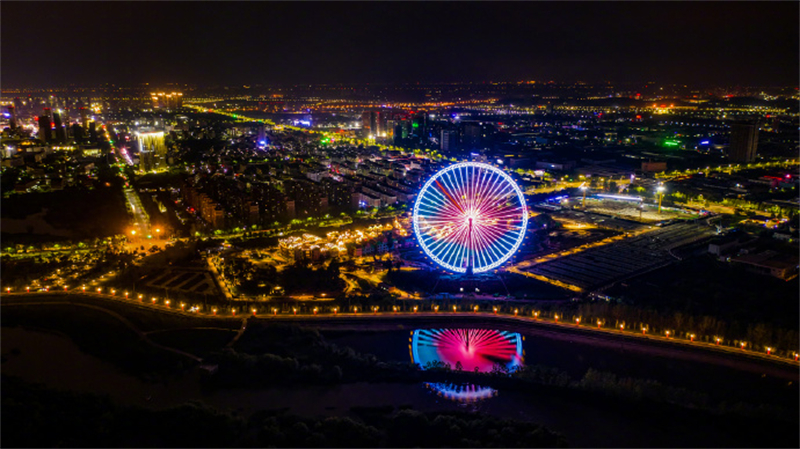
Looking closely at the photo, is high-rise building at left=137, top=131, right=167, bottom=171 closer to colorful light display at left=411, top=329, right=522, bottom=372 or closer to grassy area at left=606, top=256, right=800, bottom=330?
colorful light display at left=411, top=329, right=522, bottom=372

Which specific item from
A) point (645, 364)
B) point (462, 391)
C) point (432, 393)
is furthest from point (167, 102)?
point (645, 364)

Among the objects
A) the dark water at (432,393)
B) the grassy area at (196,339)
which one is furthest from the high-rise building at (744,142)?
the grassy area at (196,339)

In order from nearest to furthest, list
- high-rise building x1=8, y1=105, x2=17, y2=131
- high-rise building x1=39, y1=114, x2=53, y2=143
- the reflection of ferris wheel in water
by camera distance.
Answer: the reflection of ferris wheel in water < high-rise building x1=39, y1=114, x2=53, y2=143 < high-rise building x1=8, y1=105, x2=17, y2=131

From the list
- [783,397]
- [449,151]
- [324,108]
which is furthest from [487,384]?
[324,108]

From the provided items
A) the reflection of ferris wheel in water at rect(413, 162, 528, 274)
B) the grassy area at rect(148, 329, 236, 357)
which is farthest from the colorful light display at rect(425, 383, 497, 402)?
the grassy area at rect(148, 329, 236, 357)

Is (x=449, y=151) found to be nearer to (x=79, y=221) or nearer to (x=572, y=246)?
(x=572, y=246)

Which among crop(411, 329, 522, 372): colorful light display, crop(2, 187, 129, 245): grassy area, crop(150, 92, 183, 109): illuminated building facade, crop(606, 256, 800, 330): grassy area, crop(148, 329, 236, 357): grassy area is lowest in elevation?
crop(411, 329, 522, 372): colorful light display

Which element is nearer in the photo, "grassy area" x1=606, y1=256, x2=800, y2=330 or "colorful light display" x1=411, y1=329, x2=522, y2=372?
"colorful light display" x1=411, y1=329, x2=522, y2=372

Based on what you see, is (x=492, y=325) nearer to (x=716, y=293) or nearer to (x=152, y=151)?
(x=716, y=293)
